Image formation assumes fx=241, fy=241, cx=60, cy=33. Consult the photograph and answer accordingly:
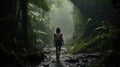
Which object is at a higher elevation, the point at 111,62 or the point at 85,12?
the point at 85,12

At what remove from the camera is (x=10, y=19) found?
45.1 feet

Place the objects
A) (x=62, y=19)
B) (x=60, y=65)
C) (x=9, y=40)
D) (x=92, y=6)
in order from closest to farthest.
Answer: (x=60, y=65)
(x=9, y=40)
(x=92, y=6)
(x=62, y=19)

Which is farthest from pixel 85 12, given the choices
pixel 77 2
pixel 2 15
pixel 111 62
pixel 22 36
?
pixel 111 62

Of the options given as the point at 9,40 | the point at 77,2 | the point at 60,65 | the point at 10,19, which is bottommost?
the point at 60,65

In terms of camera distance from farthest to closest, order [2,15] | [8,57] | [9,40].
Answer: [2,15] < [9,40] < [8,57]

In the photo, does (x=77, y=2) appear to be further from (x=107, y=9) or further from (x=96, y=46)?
(x=96, y=46)

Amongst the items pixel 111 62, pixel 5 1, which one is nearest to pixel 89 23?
pixel 5 1

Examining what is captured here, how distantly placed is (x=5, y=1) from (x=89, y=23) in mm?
12819

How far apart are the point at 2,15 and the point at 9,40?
5.60 ft

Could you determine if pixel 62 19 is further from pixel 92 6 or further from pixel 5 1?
pixel 5 1

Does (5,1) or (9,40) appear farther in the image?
(5,1)

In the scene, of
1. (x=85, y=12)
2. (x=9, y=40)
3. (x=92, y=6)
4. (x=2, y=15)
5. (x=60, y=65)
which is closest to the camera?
(x=60, y=65)

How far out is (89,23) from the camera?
81.6 ft

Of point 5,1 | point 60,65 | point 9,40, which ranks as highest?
point 5,1
